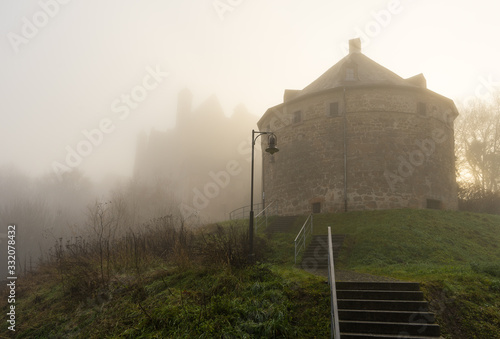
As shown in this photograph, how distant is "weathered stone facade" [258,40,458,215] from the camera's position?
20.7 metres

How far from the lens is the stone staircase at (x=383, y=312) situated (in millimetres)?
6695

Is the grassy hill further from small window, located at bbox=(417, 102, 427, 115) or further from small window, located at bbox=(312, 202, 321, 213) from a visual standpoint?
small window, located at bbox=(417, 102, 427, 115)

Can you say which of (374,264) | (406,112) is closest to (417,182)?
(406,112)

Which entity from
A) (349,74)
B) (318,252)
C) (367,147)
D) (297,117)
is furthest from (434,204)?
(318,252)

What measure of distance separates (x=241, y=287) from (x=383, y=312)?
3206mm

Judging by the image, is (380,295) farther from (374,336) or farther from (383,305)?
(374,336)

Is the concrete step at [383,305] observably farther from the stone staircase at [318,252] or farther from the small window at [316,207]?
the small window at [316,207]

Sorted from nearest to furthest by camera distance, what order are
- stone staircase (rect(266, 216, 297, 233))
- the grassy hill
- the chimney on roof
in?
the grassy hill → stone staircase (rect(266, 216, 297, 233)) → the chimney on roof

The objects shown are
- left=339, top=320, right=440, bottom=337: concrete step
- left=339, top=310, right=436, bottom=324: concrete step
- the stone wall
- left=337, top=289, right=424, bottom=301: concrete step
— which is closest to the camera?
left=339, top=320, right=440, bottom=337: concrete step

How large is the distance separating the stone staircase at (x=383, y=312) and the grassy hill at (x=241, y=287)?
34 centimetres

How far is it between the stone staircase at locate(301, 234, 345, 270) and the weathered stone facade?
5679 mm

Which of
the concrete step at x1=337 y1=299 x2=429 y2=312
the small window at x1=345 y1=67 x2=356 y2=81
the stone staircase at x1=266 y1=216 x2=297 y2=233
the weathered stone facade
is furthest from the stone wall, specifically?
the concrete step at x1=337 y1=299 x2=429 y2=312

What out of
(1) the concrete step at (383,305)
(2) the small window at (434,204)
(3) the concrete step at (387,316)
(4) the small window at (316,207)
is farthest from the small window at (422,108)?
(3) the concrete step at (387,316)

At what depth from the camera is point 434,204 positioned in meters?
21.6
